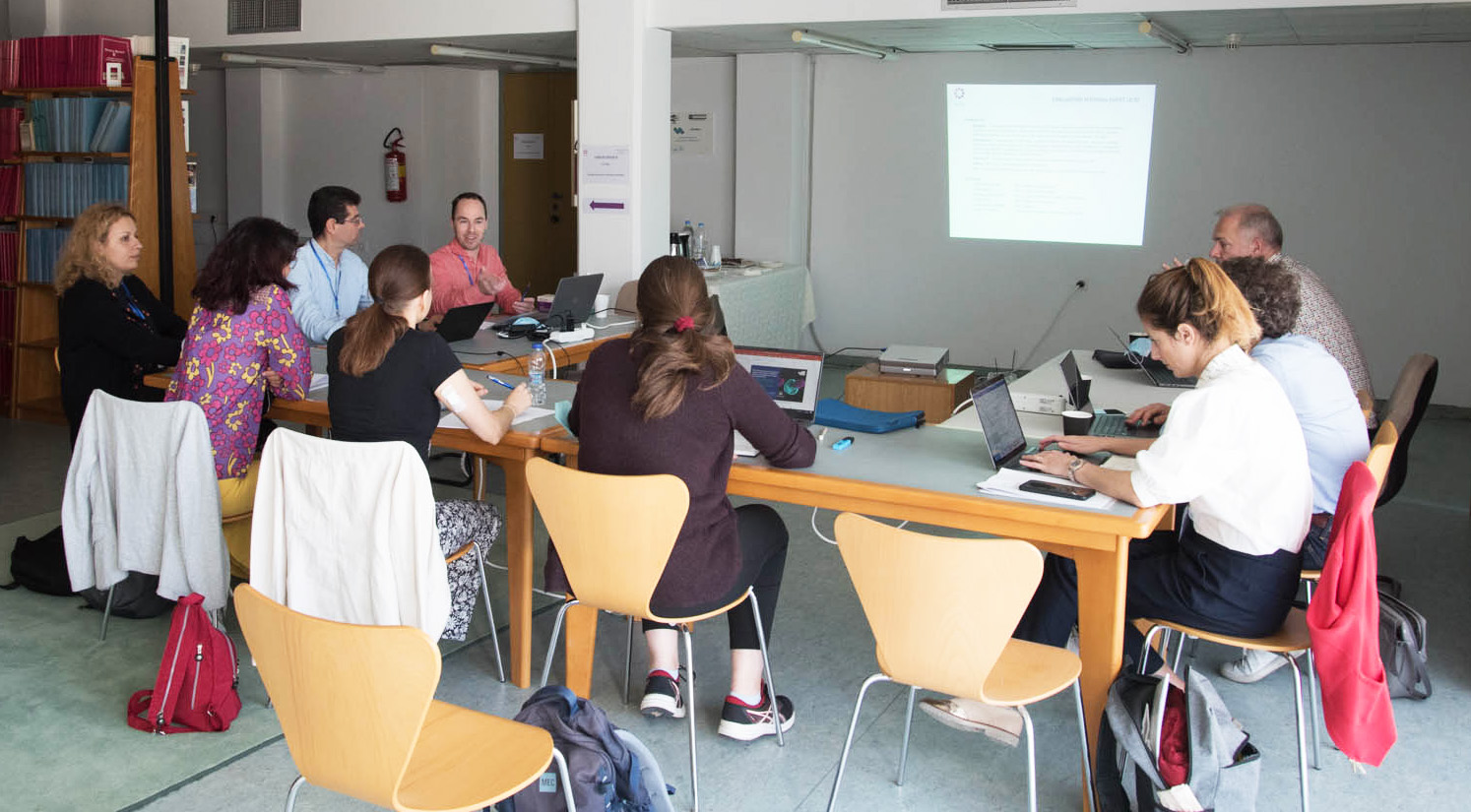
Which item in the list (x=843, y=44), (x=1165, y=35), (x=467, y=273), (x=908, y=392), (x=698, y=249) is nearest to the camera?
(x=908, y=392)

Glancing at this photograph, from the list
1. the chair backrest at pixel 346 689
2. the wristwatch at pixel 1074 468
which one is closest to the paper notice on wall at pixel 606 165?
the wristwatch at pixel 1074 468

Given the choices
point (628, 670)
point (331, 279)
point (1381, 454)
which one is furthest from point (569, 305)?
point (1381, 454)

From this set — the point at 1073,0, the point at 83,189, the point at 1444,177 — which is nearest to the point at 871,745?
the point at 1073,0

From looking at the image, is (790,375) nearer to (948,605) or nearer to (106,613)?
(948,605)

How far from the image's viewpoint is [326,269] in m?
4.70

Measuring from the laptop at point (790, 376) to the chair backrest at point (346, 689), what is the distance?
5.66 ft

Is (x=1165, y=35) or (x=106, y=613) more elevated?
(x=1165, y=35)

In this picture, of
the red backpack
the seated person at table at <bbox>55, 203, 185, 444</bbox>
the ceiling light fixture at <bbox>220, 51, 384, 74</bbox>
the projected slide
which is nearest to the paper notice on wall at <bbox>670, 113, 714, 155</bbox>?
the projected slide

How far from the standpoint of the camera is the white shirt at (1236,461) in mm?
2512

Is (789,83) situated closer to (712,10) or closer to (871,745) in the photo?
(712,10)

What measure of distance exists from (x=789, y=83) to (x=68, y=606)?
5448mm

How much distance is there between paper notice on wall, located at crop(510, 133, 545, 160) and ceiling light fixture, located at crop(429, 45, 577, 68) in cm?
60

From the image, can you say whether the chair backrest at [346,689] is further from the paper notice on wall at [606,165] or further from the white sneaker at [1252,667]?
the paper notice on wall at [606,165]

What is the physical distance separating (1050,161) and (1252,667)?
4.55 metres
